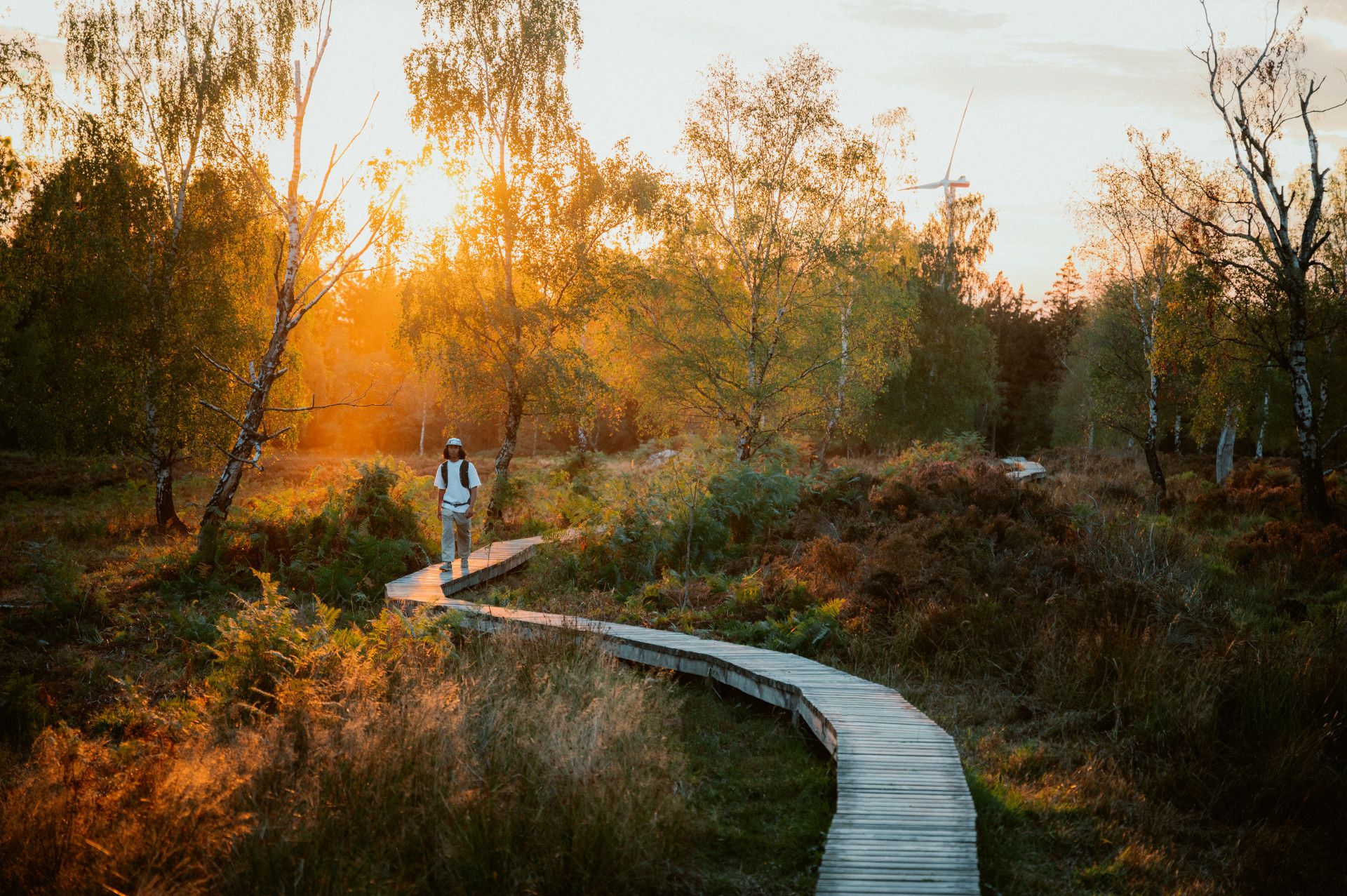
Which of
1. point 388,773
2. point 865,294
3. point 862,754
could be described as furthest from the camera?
point 865,294

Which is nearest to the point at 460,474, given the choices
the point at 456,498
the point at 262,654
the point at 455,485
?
the point at 455,485

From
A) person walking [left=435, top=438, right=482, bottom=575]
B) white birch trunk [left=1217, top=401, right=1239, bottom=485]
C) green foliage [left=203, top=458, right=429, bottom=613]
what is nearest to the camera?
person walking [left=435, top=438, right=482, bottom=575]

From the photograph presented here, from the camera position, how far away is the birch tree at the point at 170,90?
17.8m

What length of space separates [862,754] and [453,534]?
863 centimetres

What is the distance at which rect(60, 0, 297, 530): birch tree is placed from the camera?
17766 millimetres

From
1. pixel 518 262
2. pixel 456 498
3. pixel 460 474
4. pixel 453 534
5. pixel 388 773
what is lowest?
pixel 388 773

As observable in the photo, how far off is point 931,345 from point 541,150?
80.1ft

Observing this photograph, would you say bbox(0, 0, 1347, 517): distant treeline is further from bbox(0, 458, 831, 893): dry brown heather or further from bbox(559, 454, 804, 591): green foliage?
bbox(0, 458, 831, 893): dry brown heather

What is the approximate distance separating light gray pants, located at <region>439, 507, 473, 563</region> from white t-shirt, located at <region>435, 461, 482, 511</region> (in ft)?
0.35

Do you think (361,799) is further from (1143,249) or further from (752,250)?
(1143,249)

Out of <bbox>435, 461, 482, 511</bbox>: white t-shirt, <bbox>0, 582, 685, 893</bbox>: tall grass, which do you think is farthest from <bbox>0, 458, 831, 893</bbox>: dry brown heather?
<bbox>435, 461, 482, 511</bbox>: white t-shirt

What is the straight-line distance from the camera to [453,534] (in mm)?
13656

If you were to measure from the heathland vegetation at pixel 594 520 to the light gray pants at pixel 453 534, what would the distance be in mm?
1241

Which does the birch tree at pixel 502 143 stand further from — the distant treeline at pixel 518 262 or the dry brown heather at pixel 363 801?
the dry brown heather at pixel 363 801
